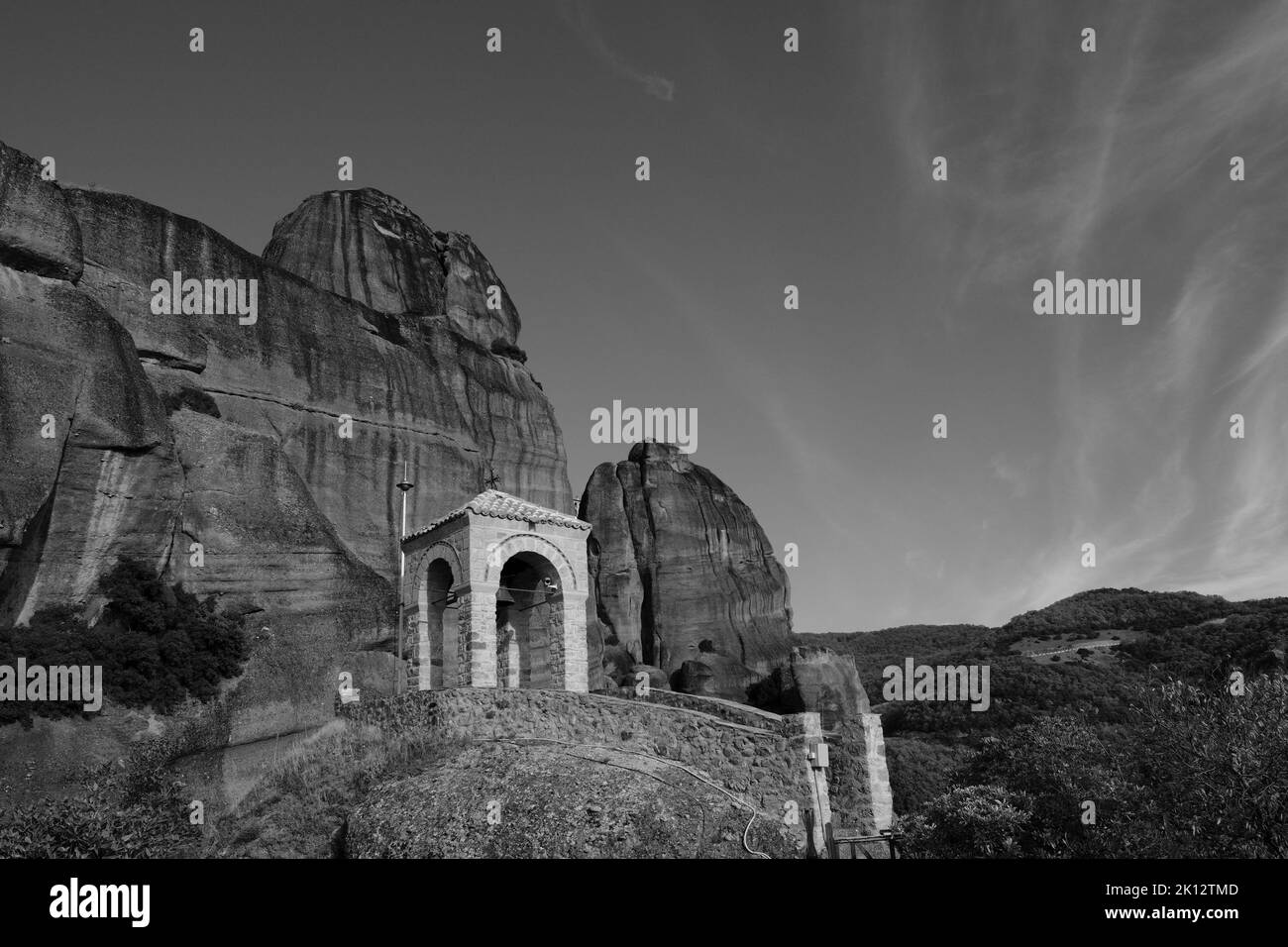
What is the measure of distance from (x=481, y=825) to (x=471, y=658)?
5026mm

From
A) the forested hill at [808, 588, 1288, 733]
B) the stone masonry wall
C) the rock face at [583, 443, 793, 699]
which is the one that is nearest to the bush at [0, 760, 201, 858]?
the stone masonry wall

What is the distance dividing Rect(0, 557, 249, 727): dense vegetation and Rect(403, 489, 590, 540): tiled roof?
5924 mm

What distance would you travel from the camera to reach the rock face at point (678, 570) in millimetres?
59000

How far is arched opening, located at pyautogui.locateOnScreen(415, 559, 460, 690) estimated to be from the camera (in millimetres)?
21125

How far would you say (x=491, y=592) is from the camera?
19.7 meters

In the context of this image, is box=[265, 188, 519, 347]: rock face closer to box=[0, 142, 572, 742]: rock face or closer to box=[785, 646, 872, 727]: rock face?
box=[0, 142, 572, 742]: rock face

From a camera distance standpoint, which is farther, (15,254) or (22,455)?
(15,254)

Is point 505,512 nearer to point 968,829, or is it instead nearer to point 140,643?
point 140,643

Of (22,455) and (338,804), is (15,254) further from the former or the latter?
(338,804)

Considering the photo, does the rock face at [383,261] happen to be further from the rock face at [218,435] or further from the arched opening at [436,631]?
the arched opening at [436,631]

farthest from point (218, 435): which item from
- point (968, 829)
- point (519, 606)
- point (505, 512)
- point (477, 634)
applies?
point (968, 829)

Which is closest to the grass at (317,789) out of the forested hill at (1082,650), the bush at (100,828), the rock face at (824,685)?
the bush at (100,828)
